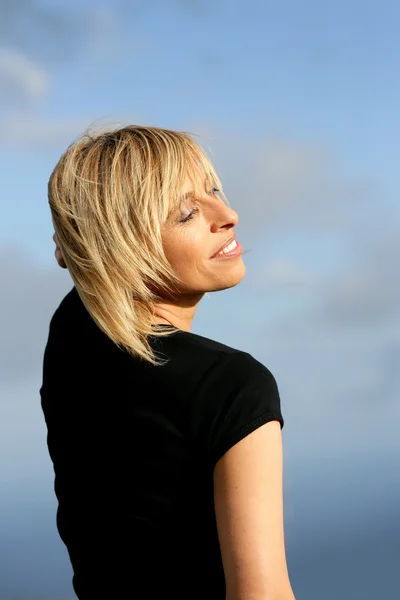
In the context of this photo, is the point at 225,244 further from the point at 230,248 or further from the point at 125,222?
the point at 125,222

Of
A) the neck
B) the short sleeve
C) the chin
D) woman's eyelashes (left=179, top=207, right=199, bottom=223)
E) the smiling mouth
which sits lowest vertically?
the short sleeve

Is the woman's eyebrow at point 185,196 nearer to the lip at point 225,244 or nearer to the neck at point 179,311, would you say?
the lip at point 225,244

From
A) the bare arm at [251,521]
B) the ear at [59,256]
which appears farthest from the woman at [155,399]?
the ear at [59,256]

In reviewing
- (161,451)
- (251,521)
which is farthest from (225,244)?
(251,521)

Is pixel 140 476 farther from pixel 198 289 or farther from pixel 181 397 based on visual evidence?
pixel 198 289

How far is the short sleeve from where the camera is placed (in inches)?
99.7

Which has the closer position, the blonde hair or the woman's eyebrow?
the blonde hair

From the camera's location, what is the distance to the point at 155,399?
8.63 ft

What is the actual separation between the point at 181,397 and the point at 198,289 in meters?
0.49

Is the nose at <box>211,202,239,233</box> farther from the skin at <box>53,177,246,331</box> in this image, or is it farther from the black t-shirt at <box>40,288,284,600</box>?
the black t-shirt at <box>40,288,284,600</box>

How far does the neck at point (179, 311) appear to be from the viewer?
293 cm

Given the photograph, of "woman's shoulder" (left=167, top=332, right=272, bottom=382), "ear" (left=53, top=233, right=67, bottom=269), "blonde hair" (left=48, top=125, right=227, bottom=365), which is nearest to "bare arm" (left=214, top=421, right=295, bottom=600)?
"woman's shoulder" (left=167, top=332, right=272, bottom=382)

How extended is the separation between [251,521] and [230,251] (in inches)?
38.4

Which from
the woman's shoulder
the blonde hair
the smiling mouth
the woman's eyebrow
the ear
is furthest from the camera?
the ear
